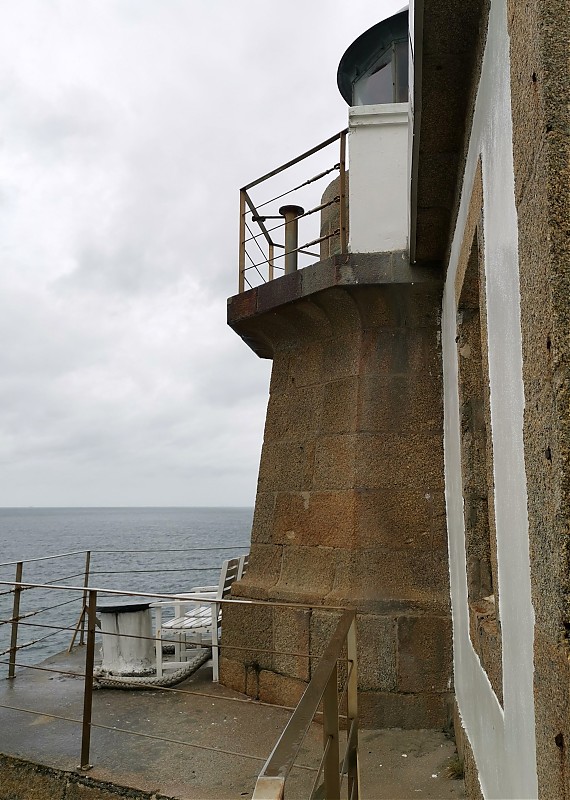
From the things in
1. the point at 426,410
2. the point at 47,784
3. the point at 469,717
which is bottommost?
the point at 47,784

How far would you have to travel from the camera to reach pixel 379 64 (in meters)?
6.68

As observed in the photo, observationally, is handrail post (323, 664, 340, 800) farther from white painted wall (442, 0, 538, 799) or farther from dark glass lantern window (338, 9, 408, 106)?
dark glass lantern window (338, 9, 408, 106)

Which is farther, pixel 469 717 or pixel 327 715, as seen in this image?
pixel 469 717

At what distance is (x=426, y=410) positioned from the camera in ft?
17.0

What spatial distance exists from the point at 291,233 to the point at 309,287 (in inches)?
43.5

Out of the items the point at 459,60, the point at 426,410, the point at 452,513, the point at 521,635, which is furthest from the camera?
the point at 426,410

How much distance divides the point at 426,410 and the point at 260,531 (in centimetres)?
171

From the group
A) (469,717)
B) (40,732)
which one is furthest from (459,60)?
(40,732)

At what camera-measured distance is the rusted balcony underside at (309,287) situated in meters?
5.08

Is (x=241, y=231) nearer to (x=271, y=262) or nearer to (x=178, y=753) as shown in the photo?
(x=271, y=262)

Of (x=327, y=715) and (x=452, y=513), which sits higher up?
(x=452, y=513)

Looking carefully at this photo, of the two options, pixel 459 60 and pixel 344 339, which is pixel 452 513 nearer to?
pixel 344 339

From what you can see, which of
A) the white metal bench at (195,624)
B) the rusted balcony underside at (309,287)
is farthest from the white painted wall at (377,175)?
the white metal bench at (195,624)

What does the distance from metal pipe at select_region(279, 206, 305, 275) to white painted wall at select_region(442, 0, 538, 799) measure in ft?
10.7
